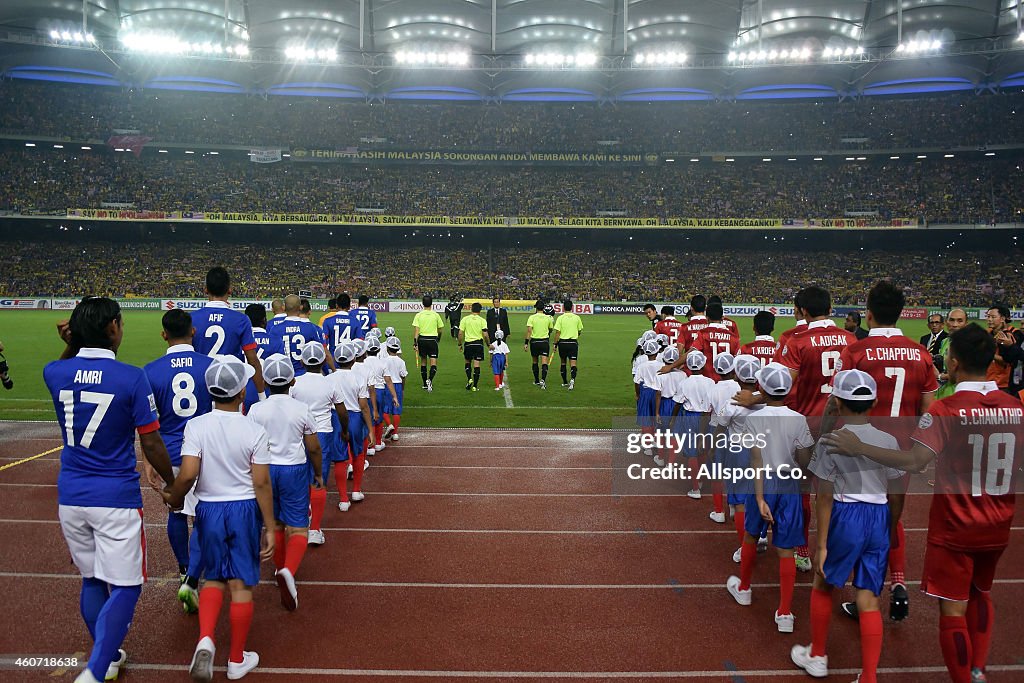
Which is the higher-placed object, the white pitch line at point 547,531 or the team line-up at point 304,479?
the team line-up at point 304,479

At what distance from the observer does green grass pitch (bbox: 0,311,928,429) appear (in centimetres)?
1283

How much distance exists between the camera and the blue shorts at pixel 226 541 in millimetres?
3941

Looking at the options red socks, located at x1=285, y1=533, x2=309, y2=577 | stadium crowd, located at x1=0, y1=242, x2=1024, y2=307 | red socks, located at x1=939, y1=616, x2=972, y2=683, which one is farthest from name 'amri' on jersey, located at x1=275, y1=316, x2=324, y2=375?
stadium crowd, located at x1=0, y1=242, x2=1024, y2=307

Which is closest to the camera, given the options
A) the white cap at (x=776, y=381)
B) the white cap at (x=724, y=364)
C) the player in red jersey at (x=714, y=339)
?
the white cap at (x=776, y=381)

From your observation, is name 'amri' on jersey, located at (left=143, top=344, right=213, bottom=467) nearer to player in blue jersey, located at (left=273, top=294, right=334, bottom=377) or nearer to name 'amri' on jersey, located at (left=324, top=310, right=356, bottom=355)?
player in blue jersey, located at (left=273, top=294, right=334, bottom=377)

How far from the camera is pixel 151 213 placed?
43156 mm

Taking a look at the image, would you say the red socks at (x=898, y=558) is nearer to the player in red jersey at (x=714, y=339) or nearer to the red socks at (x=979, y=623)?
the red socks at (x=979, y=623)

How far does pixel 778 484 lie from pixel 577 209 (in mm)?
45700

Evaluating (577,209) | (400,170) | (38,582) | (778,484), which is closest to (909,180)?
(577,209)

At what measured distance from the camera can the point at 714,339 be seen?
7.99 m

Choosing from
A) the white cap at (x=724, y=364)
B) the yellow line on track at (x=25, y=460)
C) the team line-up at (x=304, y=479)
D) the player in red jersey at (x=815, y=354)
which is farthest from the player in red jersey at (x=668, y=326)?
the yellow line on track at (x=25, y=460)

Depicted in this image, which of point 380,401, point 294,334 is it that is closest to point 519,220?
point 380,401

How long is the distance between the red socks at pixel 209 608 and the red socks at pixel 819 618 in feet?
12.2

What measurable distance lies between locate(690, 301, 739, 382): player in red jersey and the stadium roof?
36.1 meters
